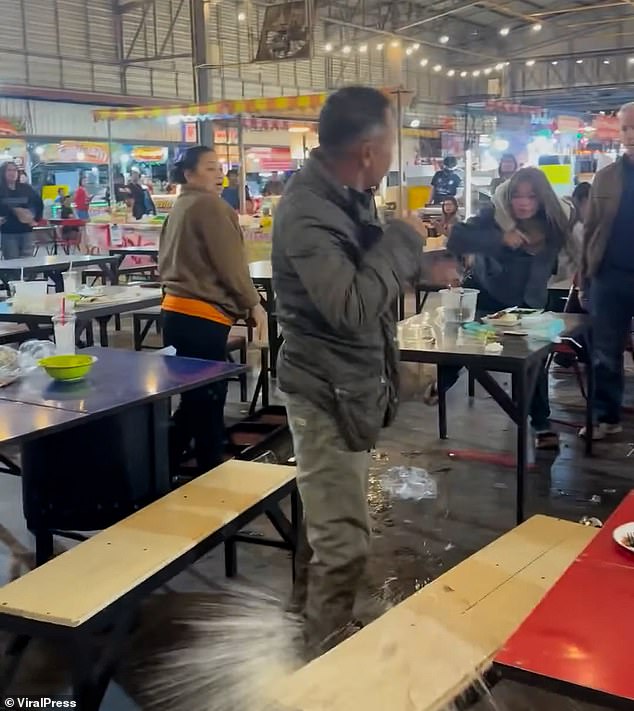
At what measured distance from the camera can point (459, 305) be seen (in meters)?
3.88

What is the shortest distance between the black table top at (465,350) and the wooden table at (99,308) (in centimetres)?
191

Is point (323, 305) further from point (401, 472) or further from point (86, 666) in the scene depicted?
point (401, 472)

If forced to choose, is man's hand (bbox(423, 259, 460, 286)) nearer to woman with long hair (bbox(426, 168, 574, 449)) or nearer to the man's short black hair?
the man's short black hair

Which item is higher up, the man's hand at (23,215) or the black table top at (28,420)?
the man's hand at (23,215)

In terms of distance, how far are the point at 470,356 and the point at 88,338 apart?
4107mm

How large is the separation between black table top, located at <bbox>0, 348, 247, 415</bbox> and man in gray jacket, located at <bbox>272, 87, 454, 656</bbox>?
0.73 m

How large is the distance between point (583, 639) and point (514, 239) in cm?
322

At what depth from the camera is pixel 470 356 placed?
3.41m

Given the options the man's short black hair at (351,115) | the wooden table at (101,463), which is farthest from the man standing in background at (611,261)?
the man's short black hair at (351,115)

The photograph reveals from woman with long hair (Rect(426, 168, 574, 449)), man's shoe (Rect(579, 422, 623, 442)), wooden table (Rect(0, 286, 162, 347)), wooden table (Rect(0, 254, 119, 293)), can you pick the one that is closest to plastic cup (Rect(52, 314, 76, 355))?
wooden table (Rect(0, 286, 162, 347))

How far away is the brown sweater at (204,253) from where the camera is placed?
150 inches

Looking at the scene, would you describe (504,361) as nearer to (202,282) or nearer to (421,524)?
(421,524)

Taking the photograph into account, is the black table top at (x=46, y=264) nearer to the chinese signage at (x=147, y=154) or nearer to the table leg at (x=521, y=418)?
the table leg at (x=521, y=418)

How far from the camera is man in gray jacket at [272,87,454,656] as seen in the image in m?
1.97
